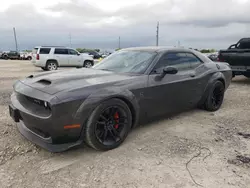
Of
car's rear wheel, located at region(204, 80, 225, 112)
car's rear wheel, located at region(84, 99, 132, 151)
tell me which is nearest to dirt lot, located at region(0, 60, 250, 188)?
car's rear wheel, located at region(84, 99, 132, 151)

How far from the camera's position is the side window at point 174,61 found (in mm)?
4148

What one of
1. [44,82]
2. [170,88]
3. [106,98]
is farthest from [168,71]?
[44,82]

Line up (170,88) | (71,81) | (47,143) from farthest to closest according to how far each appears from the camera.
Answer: (170,88) → (71,81) → (47,143)

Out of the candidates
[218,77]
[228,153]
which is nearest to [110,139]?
[228,153]

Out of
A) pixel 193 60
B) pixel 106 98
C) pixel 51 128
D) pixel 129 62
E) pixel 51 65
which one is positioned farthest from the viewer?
pixel 51 65

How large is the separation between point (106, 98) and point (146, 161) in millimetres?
959

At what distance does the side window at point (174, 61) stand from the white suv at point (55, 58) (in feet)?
40.5

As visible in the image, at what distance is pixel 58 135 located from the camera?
2955 millimetres

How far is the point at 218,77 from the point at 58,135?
379 centimetres

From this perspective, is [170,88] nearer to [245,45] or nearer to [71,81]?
[71,81]

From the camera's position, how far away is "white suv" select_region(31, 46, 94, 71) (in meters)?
15.4

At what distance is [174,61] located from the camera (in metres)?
4.51

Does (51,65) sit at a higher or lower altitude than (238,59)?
lower

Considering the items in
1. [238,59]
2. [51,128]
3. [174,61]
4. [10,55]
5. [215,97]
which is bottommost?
[10,55]
